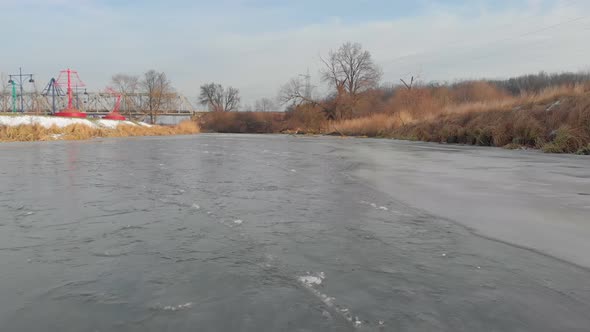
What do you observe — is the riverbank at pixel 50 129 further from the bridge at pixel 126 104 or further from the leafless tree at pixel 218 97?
the leafless tree at pixel 218 97

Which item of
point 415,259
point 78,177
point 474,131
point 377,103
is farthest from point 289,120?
point 415,259

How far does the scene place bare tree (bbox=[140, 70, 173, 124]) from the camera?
56500mm

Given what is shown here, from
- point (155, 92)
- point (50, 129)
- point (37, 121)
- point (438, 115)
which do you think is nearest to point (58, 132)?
point (50, 129)

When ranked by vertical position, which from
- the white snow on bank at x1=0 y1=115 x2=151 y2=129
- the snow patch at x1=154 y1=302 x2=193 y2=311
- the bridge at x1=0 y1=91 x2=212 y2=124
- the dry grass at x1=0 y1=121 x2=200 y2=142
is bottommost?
the snow patch at x1=154 y1=302 x2=193 y2=311

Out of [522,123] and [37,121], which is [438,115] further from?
[37,121]

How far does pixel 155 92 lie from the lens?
184ft

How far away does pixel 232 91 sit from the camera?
73.9 metres

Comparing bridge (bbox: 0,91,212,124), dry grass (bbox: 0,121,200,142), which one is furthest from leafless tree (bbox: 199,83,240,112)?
dry grass (bbox: 0,121,200,142)

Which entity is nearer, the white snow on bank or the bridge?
the white snow on bank

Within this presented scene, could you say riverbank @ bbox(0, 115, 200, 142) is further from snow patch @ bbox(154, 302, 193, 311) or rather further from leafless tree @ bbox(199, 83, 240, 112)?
leafless tree @ bbox(199, 83, 240, 112)

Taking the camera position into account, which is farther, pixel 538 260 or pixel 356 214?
pixel 356 214

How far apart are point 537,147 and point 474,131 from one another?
3484 mm

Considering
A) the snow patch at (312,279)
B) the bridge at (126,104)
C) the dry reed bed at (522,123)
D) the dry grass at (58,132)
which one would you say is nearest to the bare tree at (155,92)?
the bridge at (126,104)

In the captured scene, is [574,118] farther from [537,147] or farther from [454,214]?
[454,214]
